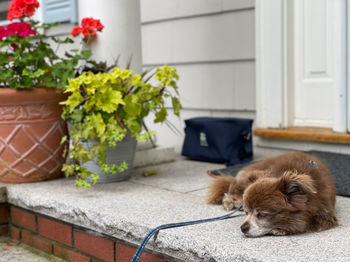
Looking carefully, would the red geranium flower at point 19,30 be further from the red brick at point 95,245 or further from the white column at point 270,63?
the white column at point 270,63

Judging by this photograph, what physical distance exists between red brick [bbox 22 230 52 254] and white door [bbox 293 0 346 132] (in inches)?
77.0

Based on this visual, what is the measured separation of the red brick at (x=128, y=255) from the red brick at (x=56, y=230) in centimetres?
36

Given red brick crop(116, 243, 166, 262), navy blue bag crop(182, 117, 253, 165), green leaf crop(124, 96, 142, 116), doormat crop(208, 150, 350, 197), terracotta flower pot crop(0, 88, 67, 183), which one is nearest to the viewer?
red brick crop(116, 243, 166, 262)

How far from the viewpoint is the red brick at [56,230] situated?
2.39 metres

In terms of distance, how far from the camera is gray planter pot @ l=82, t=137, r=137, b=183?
2.66m

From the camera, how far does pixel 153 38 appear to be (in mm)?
4512

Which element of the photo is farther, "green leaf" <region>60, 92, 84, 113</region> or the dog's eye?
"green leaf" <region>60, 92, 84, 113</region>

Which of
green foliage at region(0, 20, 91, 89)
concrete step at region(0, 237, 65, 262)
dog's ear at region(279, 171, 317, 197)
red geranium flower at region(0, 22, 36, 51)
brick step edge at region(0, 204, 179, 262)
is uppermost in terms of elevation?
red geranium flower at region(0, 22, 36, 51)

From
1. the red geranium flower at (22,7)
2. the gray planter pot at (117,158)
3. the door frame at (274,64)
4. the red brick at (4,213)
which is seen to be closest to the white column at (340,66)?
the door frame at (274,64)

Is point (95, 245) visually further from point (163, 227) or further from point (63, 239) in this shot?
point (163, 227)

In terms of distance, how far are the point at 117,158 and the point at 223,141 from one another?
82cm

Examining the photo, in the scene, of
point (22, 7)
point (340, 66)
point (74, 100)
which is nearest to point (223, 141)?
point (340, 66)

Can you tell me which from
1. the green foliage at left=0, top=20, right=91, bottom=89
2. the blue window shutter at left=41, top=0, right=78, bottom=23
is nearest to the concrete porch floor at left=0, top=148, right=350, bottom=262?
the green foliage at left=0, top=20, right=91, bottom=89

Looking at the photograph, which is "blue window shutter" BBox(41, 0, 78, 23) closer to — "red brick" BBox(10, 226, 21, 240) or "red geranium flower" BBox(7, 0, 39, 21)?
"red geranium flower" BBox(7, 0, 39, 21)
